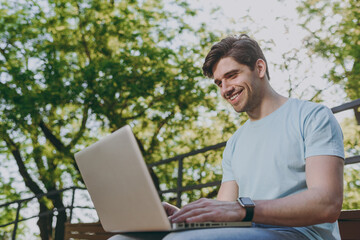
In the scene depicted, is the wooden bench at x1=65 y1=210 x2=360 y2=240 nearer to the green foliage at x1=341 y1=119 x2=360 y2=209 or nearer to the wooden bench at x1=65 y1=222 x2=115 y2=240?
the wooden bench at x1=65 y1=222 x2=115 y2=240

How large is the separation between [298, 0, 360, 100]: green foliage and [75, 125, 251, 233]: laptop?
707 centimetres

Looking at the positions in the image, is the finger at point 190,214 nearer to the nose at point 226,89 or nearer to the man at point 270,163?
the man at point 270,163

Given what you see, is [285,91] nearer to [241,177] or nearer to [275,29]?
[275,29]

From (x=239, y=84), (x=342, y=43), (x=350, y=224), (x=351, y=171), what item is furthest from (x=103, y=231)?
(x=342, y=43)

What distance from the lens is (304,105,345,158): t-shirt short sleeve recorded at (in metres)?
1.34

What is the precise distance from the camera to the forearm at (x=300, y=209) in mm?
1209

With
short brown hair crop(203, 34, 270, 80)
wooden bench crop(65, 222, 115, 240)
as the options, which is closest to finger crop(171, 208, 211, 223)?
short brown hair crop(203, 34, 270, 80)

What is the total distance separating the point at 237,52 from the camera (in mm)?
1798

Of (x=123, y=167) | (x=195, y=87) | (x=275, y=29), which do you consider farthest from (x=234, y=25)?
(x=123, y=167)

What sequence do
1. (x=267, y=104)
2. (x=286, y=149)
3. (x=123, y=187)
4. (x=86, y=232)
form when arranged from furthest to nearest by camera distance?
(x=86, y=232), (x=267, y=104), (x=286, y=149), (x=123, y=187)

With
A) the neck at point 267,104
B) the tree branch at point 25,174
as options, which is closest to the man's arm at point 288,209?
the neck at point 267,104

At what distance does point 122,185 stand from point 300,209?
0.59 meters

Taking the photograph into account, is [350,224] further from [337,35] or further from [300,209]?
[337,35]

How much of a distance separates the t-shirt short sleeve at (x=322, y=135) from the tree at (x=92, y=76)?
20.6ft
